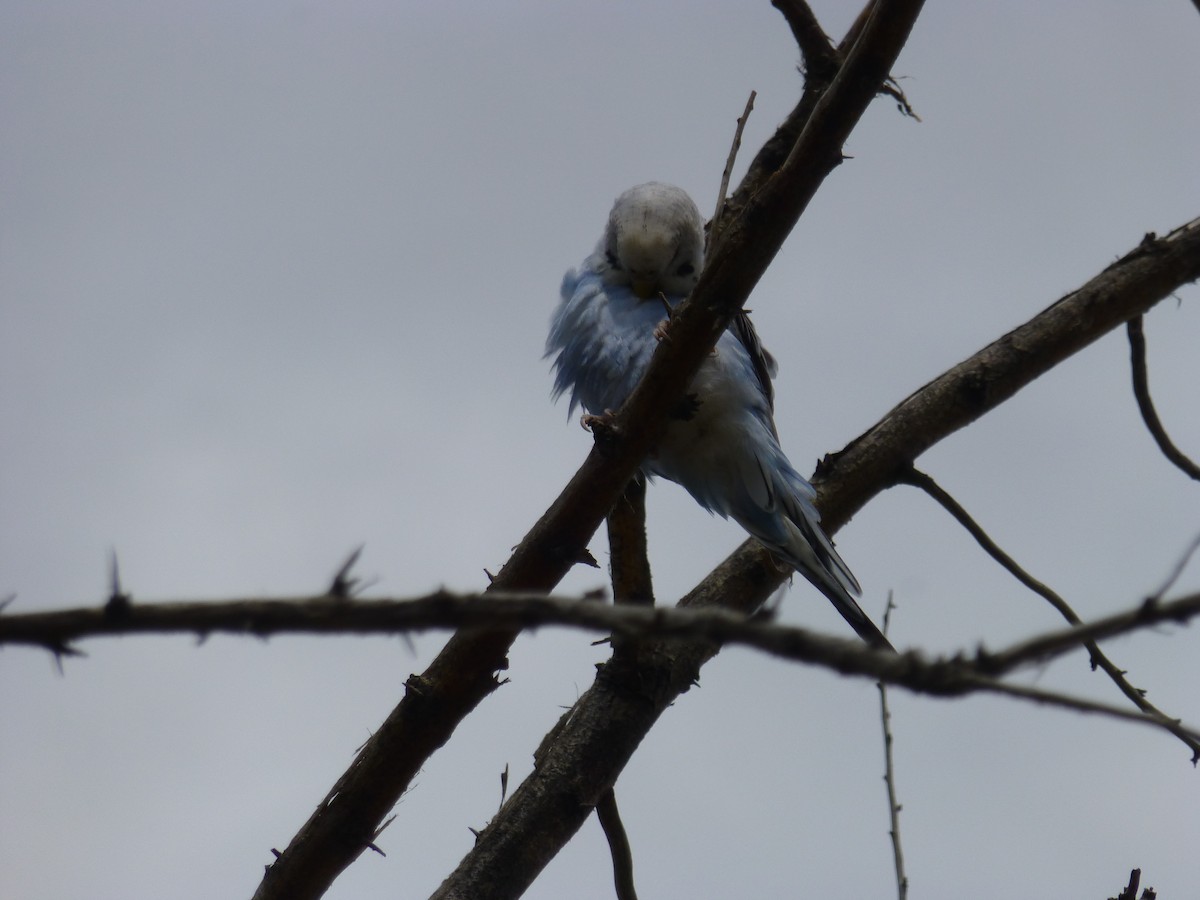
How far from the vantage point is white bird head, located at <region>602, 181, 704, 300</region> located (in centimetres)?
530

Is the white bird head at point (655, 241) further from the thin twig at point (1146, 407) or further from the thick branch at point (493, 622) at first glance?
the thick branch at point (493, 622)

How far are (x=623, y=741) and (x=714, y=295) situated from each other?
1686mm

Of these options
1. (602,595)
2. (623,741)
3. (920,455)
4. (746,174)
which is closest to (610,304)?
(746,174)

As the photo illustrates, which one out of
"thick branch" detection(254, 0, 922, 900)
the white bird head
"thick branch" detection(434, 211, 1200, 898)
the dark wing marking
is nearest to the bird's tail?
"thick branch" detection(434, 211, 1200, 898)

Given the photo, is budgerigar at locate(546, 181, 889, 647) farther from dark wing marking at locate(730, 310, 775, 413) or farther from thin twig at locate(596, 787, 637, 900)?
thin twig at locate(596, 787, 637, 900)

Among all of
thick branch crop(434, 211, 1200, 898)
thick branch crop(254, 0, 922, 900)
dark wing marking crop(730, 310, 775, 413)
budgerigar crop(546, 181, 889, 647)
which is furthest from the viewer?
dark wing marking crop(730, 310, 775, 413)

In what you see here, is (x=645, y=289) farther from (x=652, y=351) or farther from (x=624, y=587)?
(x=624, y=587)

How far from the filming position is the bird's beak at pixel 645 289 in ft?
17.9

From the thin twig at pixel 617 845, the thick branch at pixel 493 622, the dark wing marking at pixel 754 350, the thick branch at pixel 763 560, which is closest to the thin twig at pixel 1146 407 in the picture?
the thick branch at pixel 763 560

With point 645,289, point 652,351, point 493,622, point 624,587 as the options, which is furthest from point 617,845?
point 493,622

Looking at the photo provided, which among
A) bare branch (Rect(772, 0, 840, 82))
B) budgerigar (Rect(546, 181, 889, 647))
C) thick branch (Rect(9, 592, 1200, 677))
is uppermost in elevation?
bare branch (Rect(772, 0, 840, 82))

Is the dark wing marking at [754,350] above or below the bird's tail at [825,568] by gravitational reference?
above

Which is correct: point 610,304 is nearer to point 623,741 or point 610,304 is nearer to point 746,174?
point 746,174

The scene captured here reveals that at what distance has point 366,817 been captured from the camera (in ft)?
11.3
